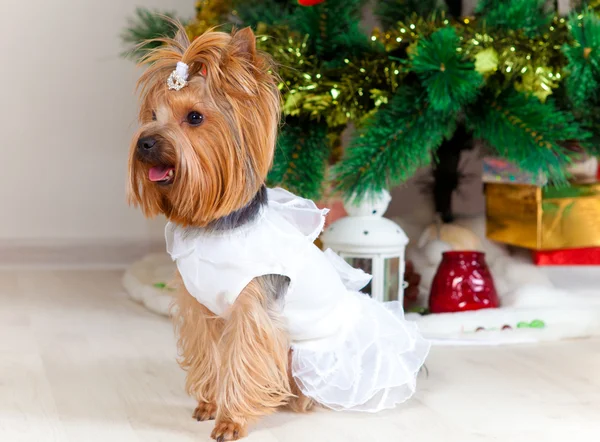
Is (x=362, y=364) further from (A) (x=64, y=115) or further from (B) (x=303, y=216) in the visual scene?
(A) (x=64, y=115)

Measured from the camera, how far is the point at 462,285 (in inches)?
79.6

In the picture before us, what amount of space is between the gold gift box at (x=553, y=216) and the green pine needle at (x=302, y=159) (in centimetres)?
59

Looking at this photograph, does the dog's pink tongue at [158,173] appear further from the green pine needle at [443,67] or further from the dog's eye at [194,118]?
the green pine needle at [443,67]

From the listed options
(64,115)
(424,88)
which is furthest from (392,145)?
(64,115)

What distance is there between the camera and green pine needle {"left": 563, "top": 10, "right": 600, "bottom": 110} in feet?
5.49

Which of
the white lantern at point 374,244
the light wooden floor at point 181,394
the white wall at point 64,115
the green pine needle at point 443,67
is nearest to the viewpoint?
the light wooden floor at point 181,394

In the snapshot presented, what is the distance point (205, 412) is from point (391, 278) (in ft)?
2.24

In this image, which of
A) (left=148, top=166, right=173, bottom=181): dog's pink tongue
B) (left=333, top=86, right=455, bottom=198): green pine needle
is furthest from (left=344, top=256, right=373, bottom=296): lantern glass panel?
(left=148, top=166, right=173, bottom=181): dog's pink tongue

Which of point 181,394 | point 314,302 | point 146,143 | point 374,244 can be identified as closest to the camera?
point 146,143

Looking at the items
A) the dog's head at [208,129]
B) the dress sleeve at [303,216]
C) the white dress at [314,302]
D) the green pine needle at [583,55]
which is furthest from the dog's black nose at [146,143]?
the green pine needle at [583,55]

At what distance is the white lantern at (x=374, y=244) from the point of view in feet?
6.22

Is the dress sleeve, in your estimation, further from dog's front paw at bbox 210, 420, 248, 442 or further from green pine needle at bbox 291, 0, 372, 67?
green pine needle at bbox 291, 0, 372, 67

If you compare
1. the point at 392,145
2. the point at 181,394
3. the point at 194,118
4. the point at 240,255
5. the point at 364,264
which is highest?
the point at 194,118

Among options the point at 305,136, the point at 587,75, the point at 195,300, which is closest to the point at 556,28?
the point at 587,75
